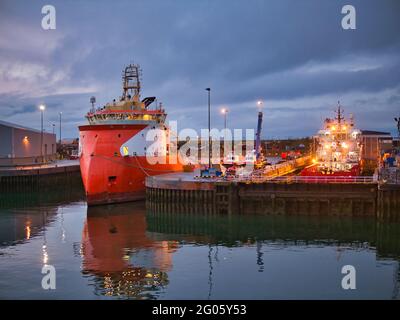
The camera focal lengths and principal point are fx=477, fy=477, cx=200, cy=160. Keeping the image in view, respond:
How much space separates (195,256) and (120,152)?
22.4 metres

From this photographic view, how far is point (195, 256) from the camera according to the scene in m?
29.4

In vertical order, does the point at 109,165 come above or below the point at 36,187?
above

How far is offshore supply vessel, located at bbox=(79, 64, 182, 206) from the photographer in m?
48.6

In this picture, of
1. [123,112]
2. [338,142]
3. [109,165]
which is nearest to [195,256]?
[109,165]

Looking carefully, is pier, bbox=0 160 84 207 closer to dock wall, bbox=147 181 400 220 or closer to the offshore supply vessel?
the offshore supply vessel

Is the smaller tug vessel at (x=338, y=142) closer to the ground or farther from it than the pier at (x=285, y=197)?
farther from it

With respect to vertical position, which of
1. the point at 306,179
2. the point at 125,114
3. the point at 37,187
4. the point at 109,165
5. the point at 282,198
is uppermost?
the point at 125,114

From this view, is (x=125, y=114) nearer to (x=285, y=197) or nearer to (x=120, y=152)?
(x=120, y=152)

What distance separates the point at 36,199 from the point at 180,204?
2517 cm

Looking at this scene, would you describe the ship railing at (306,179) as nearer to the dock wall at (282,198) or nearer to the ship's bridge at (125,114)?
the dock wall at (282,198)

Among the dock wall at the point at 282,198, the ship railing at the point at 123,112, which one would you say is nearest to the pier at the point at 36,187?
the ship railing at the point at 123,112

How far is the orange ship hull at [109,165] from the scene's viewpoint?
159 feet

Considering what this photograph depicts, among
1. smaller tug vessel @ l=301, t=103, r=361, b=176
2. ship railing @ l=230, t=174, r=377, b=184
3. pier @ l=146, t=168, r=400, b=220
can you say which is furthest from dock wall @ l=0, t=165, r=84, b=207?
smaller tug vessel @ l=301, t=103, r=361, b=176

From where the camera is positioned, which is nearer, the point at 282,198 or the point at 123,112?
the point at 282,198
